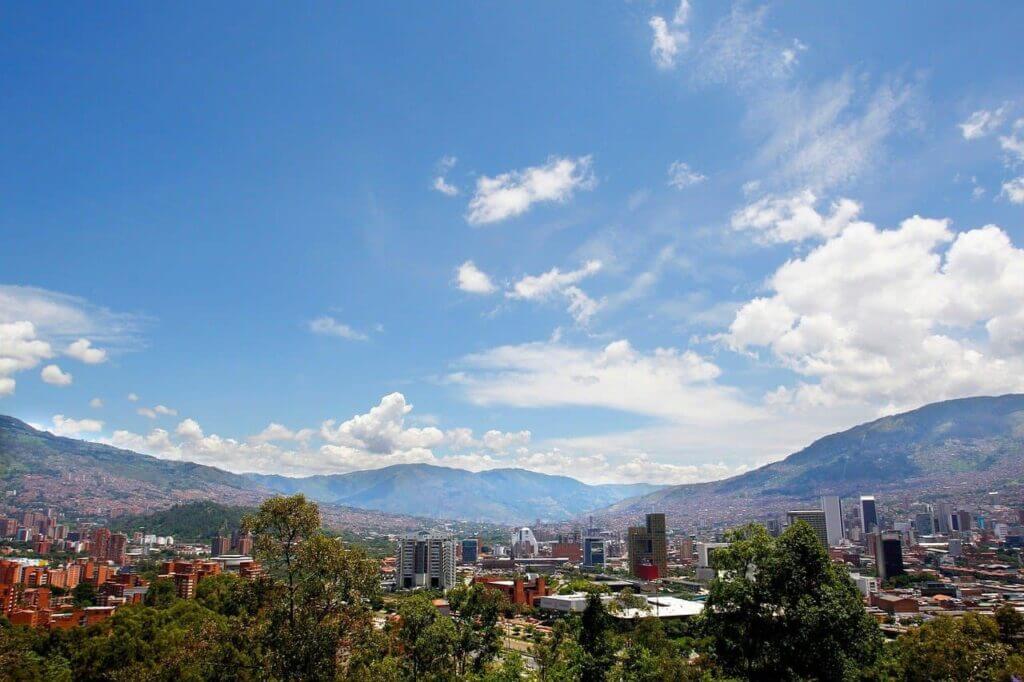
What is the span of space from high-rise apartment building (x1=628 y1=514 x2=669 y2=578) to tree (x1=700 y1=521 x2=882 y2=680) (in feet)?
266

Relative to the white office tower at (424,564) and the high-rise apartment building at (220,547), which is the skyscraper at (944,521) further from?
the high-rise apartment building at (220,547)

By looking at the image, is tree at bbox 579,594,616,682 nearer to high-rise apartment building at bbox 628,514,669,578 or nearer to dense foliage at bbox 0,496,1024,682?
dense foliage at bbox 0,496,1024,682

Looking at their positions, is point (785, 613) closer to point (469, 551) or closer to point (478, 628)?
point (478, 628)

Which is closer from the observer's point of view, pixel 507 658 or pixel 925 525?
pixel 507 658

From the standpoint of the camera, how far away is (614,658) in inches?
609

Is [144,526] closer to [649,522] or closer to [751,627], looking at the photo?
[649,522]

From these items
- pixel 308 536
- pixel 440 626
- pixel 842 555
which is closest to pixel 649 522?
pixel 842 555

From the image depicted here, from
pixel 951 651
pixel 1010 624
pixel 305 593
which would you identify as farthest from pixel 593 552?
pixel 305 593

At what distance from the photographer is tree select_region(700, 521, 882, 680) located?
1259 centimetres

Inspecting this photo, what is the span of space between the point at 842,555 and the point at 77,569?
9870 centimetres

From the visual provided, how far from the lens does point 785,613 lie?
42.5 ft

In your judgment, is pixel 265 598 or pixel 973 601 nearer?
pixel 265 598

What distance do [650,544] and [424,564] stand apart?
111 ft

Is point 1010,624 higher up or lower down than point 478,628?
higher up
